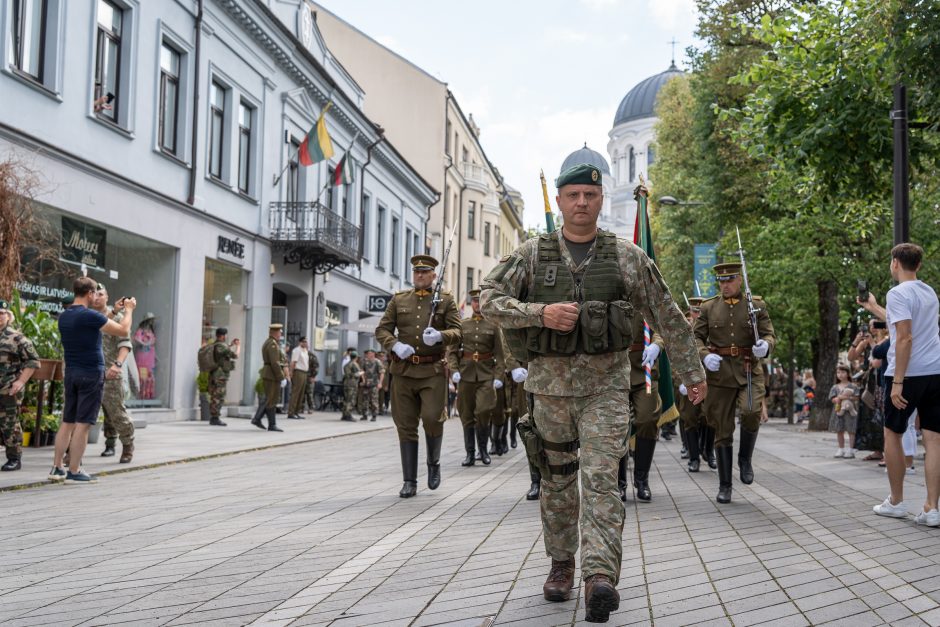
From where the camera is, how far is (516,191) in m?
89.1

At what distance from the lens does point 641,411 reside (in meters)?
8.34

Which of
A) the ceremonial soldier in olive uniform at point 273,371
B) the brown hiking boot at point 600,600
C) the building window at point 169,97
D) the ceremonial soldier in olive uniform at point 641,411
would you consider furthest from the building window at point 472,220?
the brown hiking boot at point 600,600

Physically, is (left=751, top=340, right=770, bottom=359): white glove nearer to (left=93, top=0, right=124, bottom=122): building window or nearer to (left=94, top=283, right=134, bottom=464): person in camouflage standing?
(left=94, top=283, right=134, bottom=464): person in camouflage standing

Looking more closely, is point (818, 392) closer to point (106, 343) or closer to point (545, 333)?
point (106, 343)

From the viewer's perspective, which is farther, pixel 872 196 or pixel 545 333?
pixel 872 196

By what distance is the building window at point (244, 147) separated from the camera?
23.7 meters

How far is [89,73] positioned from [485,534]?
12918mm

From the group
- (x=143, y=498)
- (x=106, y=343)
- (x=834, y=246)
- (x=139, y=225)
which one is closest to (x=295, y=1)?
(x=139, y=225)

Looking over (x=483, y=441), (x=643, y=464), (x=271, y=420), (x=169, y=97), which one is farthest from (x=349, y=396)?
(x=643, y=464)

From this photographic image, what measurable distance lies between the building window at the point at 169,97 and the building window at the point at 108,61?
1638 millimetres

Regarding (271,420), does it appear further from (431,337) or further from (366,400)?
(431,337)

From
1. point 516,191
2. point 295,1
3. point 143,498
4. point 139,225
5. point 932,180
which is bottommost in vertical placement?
point 143,498

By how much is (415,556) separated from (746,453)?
15.6ft

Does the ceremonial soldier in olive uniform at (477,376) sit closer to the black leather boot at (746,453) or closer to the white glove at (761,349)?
the black leather boot at (746,453)
